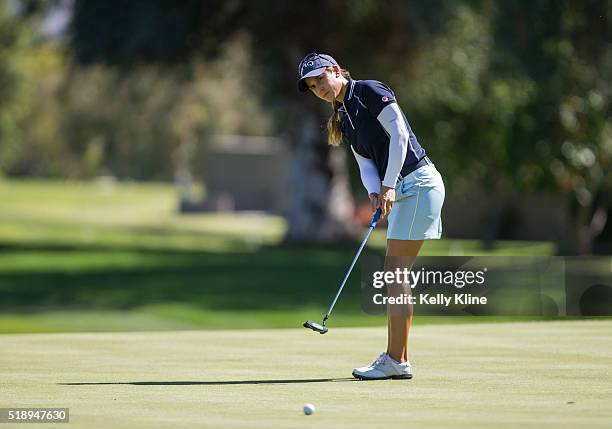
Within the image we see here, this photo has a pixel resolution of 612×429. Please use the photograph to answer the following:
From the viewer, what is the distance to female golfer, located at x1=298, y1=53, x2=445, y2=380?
27.5 ft

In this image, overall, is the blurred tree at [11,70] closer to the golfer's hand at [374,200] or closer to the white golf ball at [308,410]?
the golfer's hand at [374,200]

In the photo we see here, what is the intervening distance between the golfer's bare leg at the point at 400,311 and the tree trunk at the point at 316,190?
26.2 meters

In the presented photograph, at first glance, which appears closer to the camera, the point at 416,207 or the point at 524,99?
the point at 416,207

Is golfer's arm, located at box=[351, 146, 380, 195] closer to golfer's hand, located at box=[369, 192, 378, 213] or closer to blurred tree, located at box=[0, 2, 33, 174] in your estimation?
golfer's hand, located at box=[369, 192, 378, 213]

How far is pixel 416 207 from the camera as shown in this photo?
8.48 m

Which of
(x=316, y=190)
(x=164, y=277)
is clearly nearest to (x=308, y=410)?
(x=164, y=277)

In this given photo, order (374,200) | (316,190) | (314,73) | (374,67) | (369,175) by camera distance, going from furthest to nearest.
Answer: (316,190) → (374,67) → (369,175) → (374,200) → (314,73)

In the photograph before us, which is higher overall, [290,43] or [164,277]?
[290,43]

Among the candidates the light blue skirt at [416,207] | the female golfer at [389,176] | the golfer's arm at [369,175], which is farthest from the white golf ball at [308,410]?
the golfer's arm at [369,175]

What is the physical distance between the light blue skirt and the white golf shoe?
787mm

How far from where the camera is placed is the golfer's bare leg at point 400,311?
844 cm

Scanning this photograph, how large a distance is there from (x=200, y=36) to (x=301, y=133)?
3.65m

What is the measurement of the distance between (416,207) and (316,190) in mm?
27025

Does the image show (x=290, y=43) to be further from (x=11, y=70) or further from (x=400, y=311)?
(x=11, y=70)
